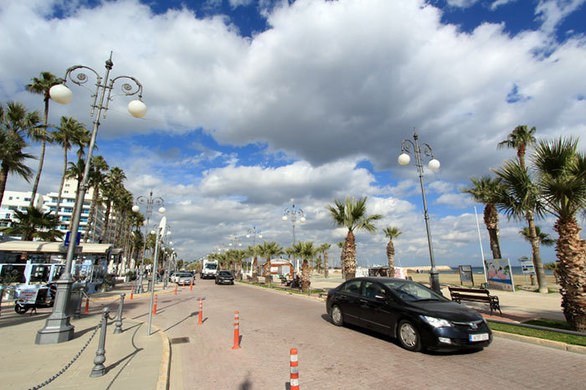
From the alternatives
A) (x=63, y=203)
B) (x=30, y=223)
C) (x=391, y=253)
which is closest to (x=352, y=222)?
(x=391, y=253)

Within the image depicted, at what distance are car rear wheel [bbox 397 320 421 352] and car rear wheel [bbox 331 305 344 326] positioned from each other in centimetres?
249

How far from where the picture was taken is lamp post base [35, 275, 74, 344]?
22.9 ft

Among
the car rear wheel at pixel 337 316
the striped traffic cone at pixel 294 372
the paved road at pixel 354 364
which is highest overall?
the striped traffic cone at pixel 294 372

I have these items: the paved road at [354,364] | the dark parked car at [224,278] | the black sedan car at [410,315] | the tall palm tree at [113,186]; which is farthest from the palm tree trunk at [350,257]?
the tall palm tree at [113,186]

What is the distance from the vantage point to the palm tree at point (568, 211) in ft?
25.8

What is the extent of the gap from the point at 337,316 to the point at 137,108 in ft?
28.2

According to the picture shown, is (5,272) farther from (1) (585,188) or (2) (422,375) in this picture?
(1) (585,188)

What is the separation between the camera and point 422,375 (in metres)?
5.13

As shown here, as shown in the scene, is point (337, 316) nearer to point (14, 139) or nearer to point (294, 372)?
point (294, 372)

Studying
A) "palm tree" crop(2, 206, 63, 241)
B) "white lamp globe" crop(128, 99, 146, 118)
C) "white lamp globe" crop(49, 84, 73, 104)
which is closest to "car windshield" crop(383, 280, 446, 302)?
"white lamp globe" crop(128, 99, 146, 118)

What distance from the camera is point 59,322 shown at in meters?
7.17

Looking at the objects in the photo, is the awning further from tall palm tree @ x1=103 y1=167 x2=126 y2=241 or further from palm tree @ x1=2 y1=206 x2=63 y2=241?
tall palm tree @ x1=103 y1=167 x2=126 y2=241

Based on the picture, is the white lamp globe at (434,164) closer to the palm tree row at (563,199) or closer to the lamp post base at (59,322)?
the palm tree row at (563,199)

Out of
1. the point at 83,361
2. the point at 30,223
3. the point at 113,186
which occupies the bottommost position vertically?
the point at 83,361
